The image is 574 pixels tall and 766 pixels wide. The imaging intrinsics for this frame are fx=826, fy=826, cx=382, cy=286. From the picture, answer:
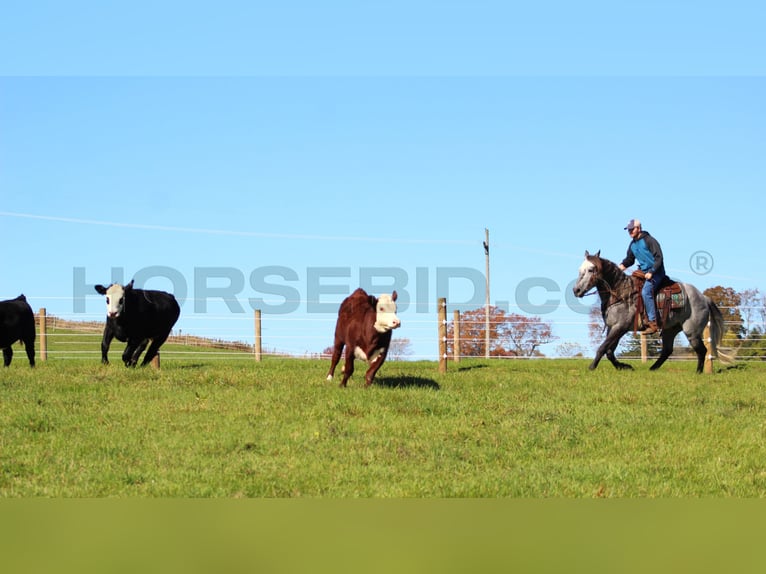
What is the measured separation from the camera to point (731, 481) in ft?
22.8

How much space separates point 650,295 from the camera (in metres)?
16.4

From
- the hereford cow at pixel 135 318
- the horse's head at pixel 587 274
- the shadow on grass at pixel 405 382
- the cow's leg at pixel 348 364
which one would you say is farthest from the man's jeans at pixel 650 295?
the hereford cow at pixel 135 318

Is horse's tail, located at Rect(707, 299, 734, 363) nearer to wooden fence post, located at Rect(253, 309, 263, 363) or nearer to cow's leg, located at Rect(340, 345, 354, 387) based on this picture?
cow's leg, located at Rect(340, 345, 354, 387)

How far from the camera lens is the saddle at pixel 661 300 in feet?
54.1

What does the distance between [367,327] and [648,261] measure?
7445mm

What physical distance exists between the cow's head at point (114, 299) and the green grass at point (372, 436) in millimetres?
1121

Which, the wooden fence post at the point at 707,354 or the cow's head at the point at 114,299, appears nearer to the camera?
the cow's head at the point at 114,299

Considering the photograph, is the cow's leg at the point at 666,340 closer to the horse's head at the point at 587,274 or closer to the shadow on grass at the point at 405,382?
the horse's head at the point at 587,274

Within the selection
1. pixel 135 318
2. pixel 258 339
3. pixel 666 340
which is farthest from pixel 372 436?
pixel 258 339

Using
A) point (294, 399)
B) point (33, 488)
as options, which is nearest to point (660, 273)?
point (294, 399)

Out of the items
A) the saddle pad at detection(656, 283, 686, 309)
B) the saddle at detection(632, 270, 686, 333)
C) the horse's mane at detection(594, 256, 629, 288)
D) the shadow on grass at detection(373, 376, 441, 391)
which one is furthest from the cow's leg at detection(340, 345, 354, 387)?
the saddle pad at detection(656, 283, 686, 309)

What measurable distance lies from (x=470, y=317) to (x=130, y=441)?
134 ft

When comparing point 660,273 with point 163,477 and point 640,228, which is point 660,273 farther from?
point 163,477

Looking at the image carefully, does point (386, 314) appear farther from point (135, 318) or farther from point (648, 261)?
point (648, 261)
